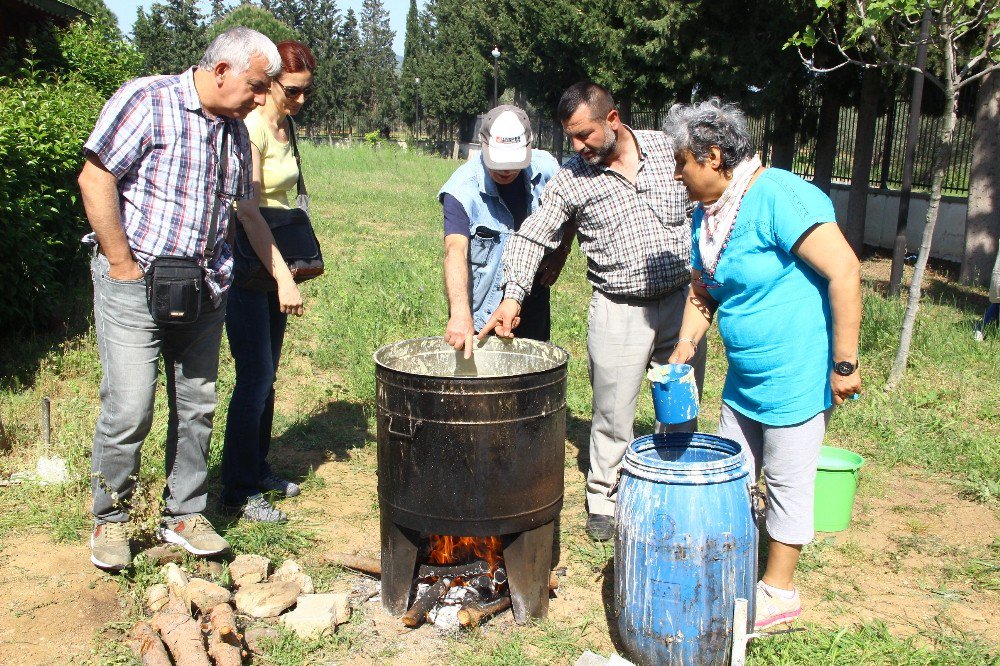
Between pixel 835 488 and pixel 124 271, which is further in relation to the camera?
pixel 835 488

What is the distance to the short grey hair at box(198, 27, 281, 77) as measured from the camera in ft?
10.5

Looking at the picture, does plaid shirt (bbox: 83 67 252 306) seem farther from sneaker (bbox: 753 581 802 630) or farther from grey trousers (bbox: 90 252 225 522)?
sneaker (bbox: 753 581 802 630)

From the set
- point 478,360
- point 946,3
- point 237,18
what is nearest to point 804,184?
point 478,360

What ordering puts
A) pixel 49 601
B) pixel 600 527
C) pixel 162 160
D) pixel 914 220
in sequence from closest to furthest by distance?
pixel 162 160, pixel 49 601, pixel 600 527, pixel 914 220

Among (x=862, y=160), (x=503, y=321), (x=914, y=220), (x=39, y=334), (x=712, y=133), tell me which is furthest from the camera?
(x=914, y=220)

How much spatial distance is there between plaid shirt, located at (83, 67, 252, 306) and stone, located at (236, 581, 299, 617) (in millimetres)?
1176

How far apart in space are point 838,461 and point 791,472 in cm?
100

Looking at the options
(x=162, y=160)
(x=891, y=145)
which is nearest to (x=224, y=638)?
(x=162, y=160)

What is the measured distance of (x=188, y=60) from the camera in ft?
194

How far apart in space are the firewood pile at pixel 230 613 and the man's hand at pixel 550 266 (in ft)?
5.59

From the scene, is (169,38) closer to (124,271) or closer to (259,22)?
(259,22)

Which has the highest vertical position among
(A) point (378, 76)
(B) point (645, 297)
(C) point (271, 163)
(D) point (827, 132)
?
(A) point (378, 76)


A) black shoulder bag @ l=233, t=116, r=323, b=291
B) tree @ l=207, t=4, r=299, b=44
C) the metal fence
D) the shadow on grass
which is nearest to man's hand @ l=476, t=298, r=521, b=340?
black shoulder bag @ l=233, t=116, r=323, b=291

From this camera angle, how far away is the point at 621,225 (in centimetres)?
391
